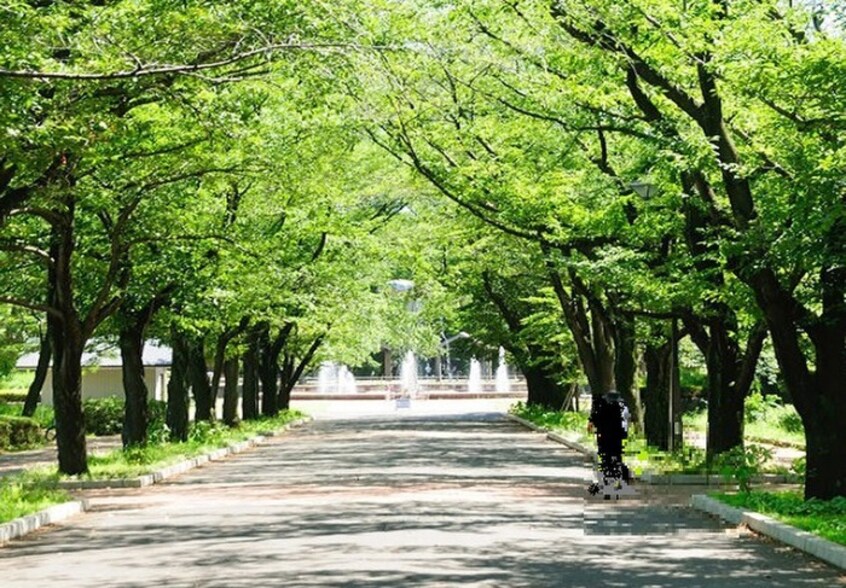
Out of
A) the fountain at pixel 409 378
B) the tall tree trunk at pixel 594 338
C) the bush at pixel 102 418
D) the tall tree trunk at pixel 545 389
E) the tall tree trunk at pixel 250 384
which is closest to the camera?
the tall tree trunk at pixel 594 338

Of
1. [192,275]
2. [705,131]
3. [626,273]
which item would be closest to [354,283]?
[192,275]

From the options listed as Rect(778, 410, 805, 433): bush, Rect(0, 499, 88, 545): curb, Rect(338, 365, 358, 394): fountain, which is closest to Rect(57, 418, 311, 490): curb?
Rect(0, 499, 88, 545): curb

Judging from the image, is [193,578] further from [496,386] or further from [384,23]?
[496,386]

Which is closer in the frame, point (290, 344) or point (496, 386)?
point (290, 344)

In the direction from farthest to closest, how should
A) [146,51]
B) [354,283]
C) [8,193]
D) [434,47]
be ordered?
[354,283], [434,47], [8,193], [146,51]

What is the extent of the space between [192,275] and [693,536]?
1473 centimetres

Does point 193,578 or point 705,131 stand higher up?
point 705,131

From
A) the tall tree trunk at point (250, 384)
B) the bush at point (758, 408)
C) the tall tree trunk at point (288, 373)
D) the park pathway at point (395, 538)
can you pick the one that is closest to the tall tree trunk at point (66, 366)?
the park pathway at point (395, 538)

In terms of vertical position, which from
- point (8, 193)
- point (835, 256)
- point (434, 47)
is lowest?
point (835, 256)

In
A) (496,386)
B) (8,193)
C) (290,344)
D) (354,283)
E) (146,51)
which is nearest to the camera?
(146,51)

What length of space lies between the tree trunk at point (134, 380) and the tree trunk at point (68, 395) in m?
4.89

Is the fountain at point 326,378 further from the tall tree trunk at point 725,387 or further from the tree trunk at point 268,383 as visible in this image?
the tall tree trunk at point 725,387

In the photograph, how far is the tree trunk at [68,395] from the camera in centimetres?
2459

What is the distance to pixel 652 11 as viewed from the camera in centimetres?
1803
